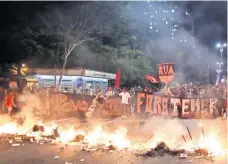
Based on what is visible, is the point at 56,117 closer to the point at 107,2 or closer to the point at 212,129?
the point at 212,129

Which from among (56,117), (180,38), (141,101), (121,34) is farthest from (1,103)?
(180,38)

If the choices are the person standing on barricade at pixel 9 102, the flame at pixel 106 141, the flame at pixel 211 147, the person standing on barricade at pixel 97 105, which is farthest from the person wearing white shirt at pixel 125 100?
the flame at pixel 211 147

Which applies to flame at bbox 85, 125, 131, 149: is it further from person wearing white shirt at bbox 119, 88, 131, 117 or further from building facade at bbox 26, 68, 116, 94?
building facade at bbox 26, 68, 116, 94

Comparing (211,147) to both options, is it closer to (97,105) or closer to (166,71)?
(166,71)

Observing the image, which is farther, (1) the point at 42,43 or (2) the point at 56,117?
(1) the point at 42,43

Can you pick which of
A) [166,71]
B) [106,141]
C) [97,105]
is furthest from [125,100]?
[106,141]

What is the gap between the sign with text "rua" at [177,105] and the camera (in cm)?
1614

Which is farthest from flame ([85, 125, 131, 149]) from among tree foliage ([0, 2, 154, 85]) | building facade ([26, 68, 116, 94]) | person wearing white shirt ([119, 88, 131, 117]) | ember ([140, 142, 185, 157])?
building facade ([26, 68, 116, 94])

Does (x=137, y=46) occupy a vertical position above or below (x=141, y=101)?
above

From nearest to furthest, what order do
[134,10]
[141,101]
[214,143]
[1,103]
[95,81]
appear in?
1. [214,143]
2. [1,103]
3. [141,101]
4. [134,10]
5. [95,81]

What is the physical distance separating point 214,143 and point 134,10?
20.4 m

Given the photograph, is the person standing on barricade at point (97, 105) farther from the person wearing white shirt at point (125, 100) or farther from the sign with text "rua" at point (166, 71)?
the sign with text "rua" at point (166, 71)

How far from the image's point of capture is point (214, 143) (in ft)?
29.0

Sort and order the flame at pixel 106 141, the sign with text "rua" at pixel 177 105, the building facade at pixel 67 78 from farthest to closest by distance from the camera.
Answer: the building facade at pixel 67 78, the sign with text "rua" at pixel 177 105, the flame at pixel 106 141
